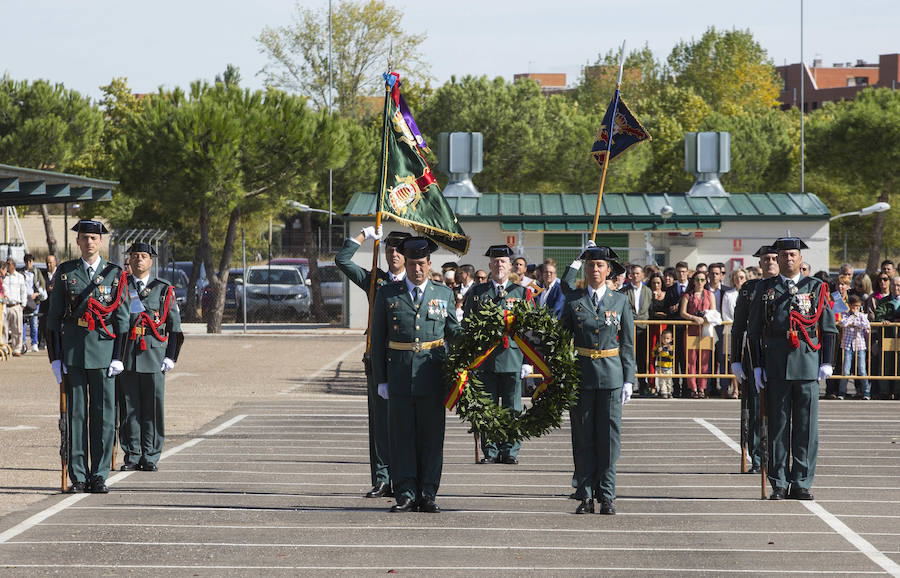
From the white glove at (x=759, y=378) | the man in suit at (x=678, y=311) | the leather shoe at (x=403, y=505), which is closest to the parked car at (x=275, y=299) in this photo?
the man in suit at (x=678, y=311)

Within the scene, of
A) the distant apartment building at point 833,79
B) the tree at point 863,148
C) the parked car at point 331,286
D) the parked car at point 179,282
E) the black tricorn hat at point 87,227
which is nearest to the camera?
the black tricorn hat at point 87,227

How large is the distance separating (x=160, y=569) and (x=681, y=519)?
3.62 meters

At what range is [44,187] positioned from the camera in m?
21.1

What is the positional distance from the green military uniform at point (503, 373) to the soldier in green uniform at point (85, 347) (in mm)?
3291

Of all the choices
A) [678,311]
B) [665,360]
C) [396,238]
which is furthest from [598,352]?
[678,311]

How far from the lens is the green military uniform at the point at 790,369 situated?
951 centimetres

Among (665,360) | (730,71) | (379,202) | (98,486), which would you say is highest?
(730,71)

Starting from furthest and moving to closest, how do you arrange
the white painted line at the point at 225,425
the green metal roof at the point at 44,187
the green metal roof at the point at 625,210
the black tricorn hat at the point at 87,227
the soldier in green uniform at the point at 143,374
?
the green metal roof at the point at 625,210 → the green metal roof at the point at 44,187 → the white painted line at the point at 225,425 → the soldier in green uniform at the point at 143,374 → the black tricorn hat at the point at 87,227

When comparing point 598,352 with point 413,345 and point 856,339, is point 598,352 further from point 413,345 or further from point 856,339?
point 856,339

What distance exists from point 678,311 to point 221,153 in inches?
669

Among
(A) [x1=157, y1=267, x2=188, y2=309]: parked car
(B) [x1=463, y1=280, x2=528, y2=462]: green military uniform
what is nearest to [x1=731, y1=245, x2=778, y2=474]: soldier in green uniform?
(B) [x1=463, y1=280, x2=528, y2=462]: green military uniform

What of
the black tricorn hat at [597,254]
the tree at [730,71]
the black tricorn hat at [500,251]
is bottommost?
the black tricorn hat at [597,254]

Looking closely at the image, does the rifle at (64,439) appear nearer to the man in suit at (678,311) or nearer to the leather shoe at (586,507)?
the leather shoe at (586,507)

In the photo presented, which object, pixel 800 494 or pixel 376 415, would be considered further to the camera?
pixel 376 415
